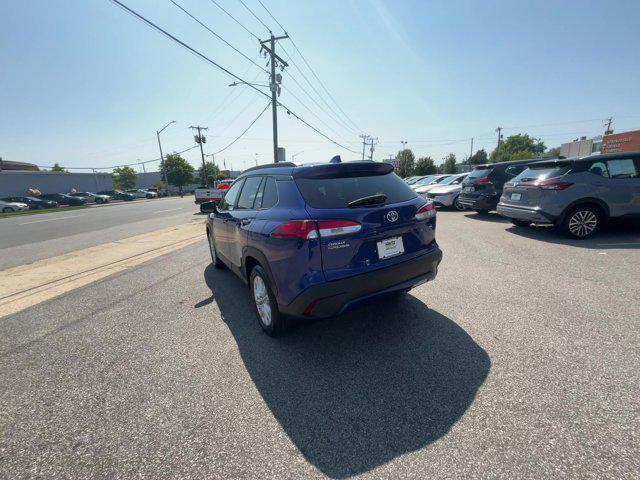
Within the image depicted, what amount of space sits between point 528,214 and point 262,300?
6.22 metres

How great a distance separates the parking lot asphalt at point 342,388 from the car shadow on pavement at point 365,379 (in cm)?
1

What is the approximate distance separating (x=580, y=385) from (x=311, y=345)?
6.86ft

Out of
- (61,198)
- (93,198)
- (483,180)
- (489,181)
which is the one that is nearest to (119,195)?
(93,198)

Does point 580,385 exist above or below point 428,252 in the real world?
below

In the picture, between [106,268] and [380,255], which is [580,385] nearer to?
[380,255]

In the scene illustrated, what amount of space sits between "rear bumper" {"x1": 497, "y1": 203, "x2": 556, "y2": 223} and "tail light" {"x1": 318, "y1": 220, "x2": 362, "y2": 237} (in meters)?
5.75

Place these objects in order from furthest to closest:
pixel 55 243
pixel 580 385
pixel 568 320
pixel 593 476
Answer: pixel 55 243, pixel 568 320, pixel 580 385, pixel 593 476

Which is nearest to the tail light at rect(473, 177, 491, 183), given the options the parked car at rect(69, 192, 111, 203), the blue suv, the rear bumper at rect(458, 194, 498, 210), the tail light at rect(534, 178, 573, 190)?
the rear bumper at rect(458, 194, 498, 210)

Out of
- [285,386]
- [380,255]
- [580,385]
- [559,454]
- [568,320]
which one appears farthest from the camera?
[568,320]

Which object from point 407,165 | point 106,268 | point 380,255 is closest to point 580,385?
point 380,255

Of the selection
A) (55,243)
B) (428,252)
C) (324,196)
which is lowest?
(55,243)

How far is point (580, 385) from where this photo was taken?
212 centimetres

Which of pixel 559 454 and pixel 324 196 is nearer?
pixel 559 454

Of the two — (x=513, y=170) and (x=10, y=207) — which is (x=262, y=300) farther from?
(x=10, y=207)
